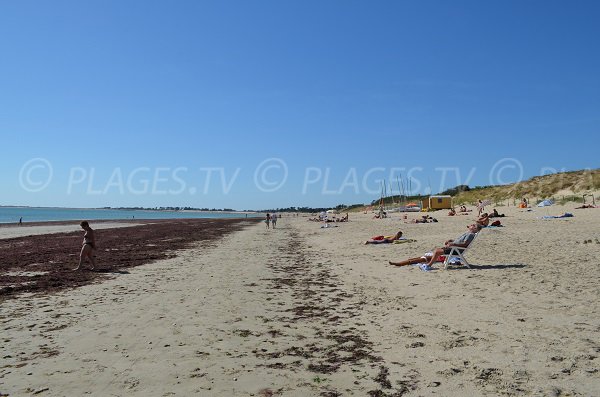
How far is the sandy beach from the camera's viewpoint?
4.59 m

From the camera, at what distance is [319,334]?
21.3 ft

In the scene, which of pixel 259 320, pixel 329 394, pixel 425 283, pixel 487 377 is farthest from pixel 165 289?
pixel 487 377

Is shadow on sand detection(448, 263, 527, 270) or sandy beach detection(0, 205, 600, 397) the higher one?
shadow on sand detection(448, 263, 527, 270)

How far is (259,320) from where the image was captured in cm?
738

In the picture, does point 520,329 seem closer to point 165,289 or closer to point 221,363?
point 221,363

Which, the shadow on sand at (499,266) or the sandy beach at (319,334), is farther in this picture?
the shadow on sand at (499,266)

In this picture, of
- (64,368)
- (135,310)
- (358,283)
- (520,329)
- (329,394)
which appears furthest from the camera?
(358,283)

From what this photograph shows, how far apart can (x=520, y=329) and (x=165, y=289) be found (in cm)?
743

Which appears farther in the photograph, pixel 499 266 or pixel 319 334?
pixel 499 266

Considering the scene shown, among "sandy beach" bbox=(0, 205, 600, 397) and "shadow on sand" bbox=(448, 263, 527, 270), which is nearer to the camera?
"sandy beach" bbox=(0, 205, 600, 397)

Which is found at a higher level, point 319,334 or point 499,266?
point 499,266

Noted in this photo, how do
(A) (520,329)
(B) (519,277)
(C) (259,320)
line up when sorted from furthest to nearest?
(B) (519,277)
(C) (259,320)
(A) (520,329)

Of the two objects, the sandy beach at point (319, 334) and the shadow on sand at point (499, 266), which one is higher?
the shadow on sand at point (499, 266)

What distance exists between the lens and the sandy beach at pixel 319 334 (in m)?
4.59
